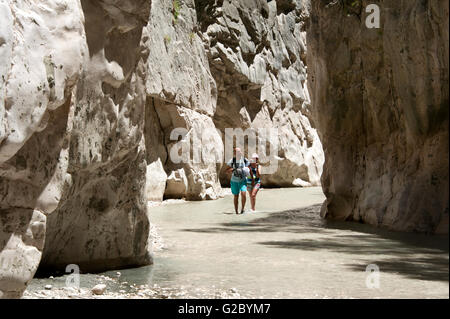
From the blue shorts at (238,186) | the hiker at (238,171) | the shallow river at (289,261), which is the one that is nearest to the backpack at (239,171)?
the hiker at (238,171)

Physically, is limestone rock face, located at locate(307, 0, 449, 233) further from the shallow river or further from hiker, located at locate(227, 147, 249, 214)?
hiker, located at locate(227, 147, 249, 214)

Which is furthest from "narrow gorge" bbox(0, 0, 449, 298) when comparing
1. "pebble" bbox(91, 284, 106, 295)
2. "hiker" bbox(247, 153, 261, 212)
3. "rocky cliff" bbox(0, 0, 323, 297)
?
"hiker" bbox(247, 153, 261, 212)

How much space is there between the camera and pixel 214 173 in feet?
67.5

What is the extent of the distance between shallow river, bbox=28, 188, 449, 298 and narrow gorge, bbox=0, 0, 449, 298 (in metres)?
0.39

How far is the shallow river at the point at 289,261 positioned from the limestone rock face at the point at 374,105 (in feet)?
2.75

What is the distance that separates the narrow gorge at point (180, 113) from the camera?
371 cm

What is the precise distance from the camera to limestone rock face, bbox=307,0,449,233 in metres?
9.13

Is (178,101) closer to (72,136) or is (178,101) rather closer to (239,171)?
(239,171)

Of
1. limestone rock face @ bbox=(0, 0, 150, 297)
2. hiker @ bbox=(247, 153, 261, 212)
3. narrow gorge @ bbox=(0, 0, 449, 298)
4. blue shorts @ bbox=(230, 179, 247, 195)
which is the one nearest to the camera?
limestone rock face @ bbox=(0, 0, 150, 297)

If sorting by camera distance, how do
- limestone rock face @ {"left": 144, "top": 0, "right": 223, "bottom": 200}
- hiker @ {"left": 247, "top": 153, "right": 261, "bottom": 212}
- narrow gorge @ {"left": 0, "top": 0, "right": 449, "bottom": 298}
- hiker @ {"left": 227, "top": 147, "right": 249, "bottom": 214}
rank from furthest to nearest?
limestone rock face @ {"left": 144, "top": 0, "right": 223, "bottom": 200} → hiker @ {"left": 247, "top": 153, "right": 261, "bottom": 212} → hiker @ {"left": 227, "top": 147, "right": 249, "bottom": 214} → narrow gorge @ {"left": 0, "top": 0, "right": 449, "bottom": 298}

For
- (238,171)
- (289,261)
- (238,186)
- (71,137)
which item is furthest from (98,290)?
(238,186)

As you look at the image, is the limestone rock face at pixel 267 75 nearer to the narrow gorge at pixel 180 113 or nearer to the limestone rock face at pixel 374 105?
the narrow gorge at pixel 180 113
